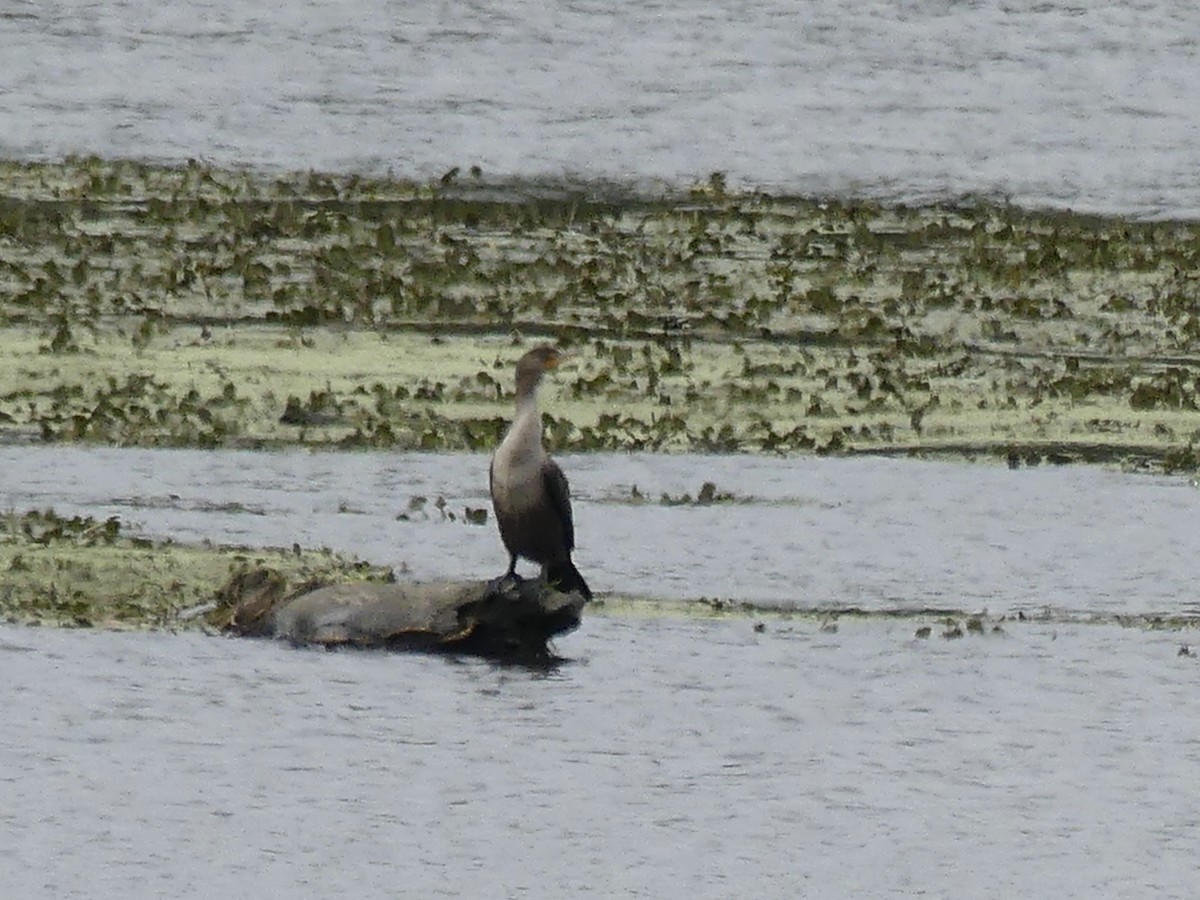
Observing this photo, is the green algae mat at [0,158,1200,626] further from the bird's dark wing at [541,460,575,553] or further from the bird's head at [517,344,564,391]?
the bird's head at [517,344,564,391]

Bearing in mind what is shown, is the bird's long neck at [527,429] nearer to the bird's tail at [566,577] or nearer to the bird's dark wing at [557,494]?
the bird's dark wing at [557,494]

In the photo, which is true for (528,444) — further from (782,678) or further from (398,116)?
(398,116)

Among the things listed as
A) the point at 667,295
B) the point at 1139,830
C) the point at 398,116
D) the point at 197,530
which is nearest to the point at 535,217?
the point at 667,295

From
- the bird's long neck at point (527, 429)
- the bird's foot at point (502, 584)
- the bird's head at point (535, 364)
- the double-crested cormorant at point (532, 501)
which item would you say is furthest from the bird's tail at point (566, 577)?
the bird's head at point (535, 364)

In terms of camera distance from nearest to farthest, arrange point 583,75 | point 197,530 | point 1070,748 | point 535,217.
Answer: point 1070,748, point 197,530, point 535,217, point 583,75

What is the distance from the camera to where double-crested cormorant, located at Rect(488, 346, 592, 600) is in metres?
14.8

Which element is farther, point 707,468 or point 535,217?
point 535,217

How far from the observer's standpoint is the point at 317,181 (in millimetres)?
33219

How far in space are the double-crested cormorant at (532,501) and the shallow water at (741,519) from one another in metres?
1.17

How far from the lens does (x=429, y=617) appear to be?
47.8 ft

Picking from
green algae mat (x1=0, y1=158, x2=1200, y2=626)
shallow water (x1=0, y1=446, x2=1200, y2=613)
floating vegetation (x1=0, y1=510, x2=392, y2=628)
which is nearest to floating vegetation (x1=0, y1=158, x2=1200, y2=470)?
green algae mat (x1=0, y1=158, x2=1200, y2=626)

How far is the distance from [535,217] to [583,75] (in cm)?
1623

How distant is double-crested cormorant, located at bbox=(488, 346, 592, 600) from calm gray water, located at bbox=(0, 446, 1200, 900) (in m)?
0.44

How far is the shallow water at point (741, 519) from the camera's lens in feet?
54.1
